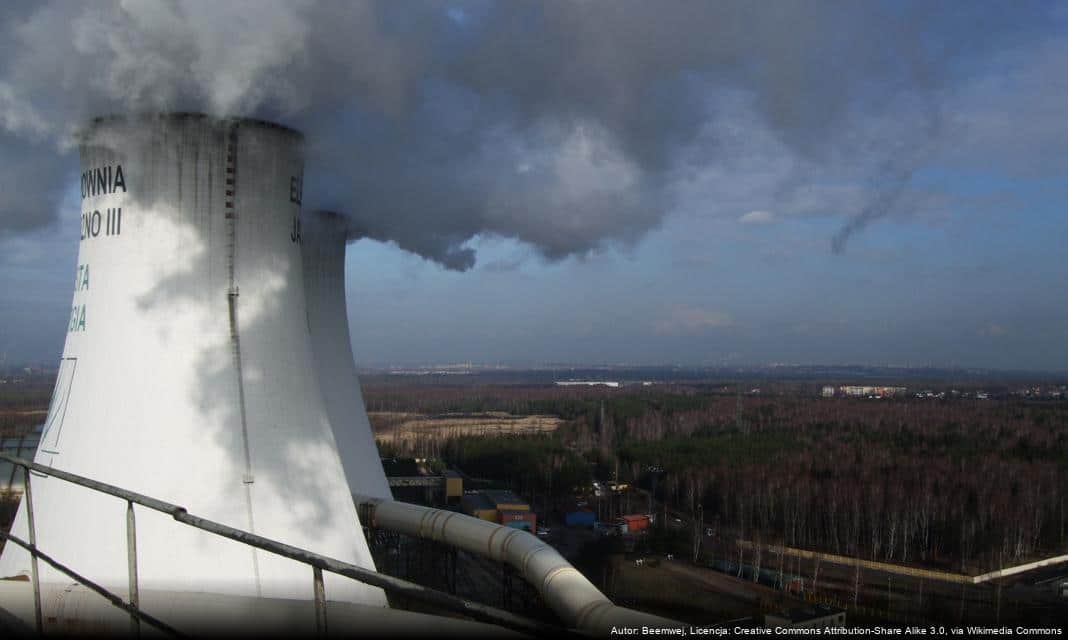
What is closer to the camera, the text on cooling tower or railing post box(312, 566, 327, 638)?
railing post box(312, 566, 327, 638)

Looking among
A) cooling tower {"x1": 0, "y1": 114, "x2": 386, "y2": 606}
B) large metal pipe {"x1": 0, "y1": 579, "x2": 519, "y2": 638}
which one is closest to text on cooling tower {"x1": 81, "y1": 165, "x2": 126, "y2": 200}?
cooling tower {"x1": 0, "y1": 114, "x2": 386, "y2": 606}

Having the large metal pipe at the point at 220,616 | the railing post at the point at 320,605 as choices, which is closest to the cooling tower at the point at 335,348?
the large metal pipe at the point at 220,616

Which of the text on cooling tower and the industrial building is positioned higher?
the text on cooling tower

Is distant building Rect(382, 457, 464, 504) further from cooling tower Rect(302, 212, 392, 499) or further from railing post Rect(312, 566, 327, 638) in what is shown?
railing post Rect(312, 566, 327, 638)

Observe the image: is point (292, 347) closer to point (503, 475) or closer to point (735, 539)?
point (735, 539)

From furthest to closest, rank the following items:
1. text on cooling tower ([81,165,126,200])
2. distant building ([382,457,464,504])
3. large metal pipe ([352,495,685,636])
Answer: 1. distant building ([382,457,464,504])
2. text on cooling tower ([81,165,126,200])
3. large metal pipe ([352,495,685,636])

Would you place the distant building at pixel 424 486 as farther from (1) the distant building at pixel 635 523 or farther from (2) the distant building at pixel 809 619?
(2) the distant building at pixel 809 619

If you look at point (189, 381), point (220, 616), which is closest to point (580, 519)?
point (189, 381)

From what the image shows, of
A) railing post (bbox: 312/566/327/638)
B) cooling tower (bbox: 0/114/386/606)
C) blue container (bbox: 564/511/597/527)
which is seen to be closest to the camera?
railing post (bbox: 312/566/327/638)
